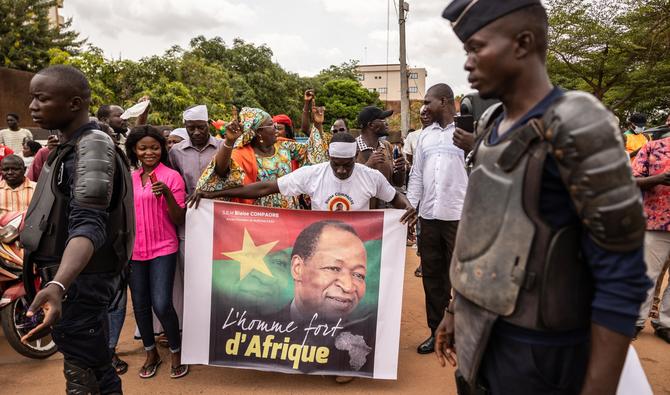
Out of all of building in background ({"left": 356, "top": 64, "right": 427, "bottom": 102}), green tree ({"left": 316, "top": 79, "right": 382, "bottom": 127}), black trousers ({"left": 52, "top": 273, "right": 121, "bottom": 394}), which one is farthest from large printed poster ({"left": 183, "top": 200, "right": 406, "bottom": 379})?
building in background ({"left": 356, "top": 64, "right": 427, "bottom": 102})

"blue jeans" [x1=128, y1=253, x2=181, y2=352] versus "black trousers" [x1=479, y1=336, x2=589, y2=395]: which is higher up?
"black trousers" [x1=479, y1=336, x2=589, y2=395]

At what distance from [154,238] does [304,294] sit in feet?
3.96

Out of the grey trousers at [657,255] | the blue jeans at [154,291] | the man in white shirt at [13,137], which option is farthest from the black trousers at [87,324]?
the man in white shirt at [13,137]

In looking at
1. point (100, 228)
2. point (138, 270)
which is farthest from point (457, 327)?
point (138, 270)

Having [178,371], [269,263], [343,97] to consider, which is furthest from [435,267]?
[343,97]

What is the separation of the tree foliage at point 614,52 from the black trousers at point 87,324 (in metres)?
18.7

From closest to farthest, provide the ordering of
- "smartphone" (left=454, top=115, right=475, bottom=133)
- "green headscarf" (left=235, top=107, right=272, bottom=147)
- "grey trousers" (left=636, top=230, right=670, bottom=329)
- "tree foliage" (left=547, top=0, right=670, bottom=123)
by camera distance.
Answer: "smartphone" (left=454, top=115, right=475, bottom=133) → "green headscarf" (left=235, top=107, right=272, bottom=147) → "grey trousers" (left=636, top=230, right=670, bottom=329) → "tree foliage" (left=547, top=0, right=670, bottom=123)

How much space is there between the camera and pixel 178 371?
11.9 ft

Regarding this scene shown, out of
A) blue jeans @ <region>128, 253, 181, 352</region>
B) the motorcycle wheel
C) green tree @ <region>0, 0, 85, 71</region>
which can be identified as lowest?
the motorcycle wheel

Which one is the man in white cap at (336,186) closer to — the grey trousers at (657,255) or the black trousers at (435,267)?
the black trousers at (435,267)

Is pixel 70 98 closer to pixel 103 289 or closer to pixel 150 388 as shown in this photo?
pixel 103 289

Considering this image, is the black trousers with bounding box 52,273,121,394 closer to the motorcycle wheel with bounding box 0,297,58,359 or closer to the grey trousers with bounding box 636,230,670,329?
the motorcycle wheel with bounding box 0,297,58,359

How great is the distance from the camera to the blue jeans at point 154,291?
3.55 metres

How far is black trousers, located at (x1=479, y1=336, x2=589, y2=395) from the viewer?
4.16ft
